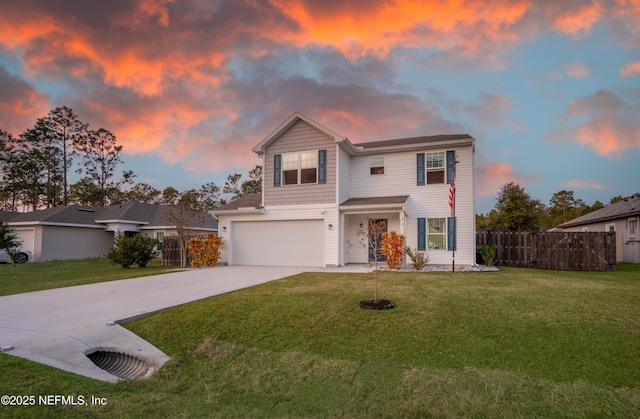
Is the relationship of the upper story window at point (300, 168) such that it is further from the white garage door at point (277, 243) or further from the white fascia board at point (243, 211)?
the white garage door at point (277, 243)

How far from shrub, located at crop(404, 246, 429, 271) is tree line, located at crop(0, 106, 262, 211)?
24901mm

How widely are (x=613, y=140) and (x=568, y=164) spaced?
257 cm

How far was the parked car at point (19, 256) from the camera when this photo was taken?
2102 centimetres

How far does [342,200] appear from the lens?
1452 cm

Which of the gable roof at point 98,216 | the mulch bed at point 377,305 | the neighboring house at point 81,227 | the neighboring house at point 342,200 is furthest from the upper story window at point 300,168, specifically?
the gable roof at point 98,216

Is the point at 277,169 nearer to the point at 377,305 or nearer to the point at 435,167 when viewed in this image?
the point at 435,167

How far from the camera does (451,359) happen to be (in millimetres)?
4156

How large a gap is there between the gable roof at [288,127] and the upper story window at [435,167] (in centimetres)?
386

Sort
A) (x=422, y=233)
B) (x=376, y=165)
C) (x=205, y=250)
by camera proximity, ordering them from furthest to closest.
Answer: (x=376, y=165)
(x=205, y=250)
(x=422, y=233)

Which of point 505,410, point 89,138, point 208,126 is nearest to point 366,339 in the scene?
point 505,410

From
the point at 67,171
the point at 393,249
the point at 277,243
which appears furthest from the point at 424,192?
the point at 67,171

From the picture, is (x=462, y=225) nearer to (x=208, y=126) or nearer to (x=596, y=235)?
(x=596, y=235)

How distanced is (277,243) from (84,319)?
32.8ft

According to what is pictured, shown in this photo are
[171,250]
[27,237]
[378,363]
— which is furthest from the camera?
[27,237]
